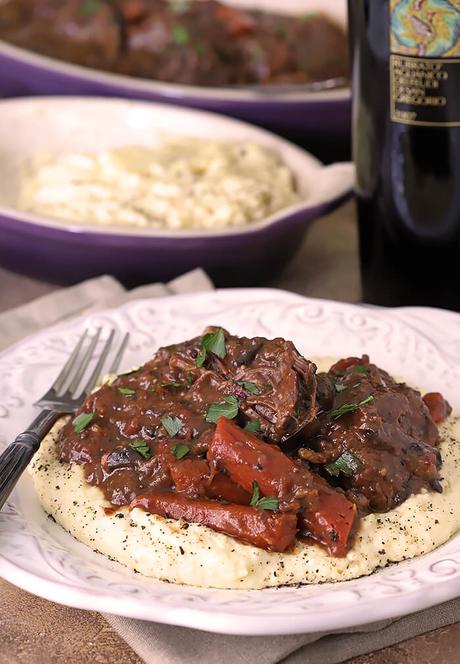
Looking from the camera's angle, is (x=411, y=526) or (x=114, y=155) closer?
(x=411, y=526)

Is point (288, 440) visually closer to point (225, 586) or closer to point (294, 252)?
point (225, 586)

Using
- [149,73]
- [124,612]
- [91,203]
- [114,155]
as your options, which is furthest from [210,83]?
[124,612]

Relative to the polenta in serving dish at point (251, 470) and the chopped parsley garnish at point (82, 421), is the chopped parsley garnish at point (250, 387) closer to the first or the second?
the polenta in serving dish at point (251, 470)

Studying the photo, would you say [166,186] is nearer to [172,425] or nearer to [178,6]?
[172,425]

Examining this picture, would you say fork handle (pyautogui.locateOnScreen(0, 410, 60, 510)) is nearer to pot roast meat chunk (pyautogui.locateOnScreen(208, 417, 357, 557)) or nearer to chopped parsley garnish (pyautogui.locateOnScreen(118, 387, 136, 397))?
chopped parsley garnish (pyautogui.locateOnScreen(118, 387, 136, 397))

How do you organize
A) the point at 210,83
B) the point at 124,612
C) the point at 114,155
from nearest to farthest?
the point at 124,612 < the point at 114,155 < the point at 210,83

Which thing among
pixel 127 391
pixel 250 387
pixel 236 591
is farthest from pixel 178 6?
pixel 236 591
